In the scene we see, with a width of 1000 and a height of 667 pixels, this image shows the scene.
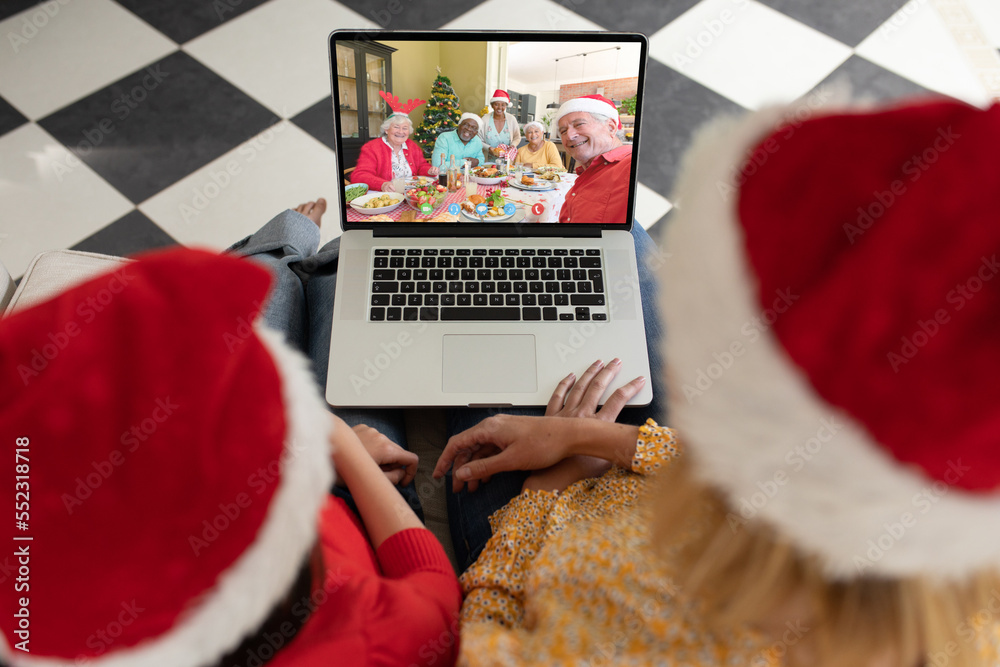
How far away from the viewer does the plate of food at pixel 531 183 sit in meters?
0.87

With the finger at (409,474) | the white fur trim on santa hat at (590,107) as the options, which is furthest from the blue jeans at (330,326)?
the white fur trim on santa hat at (590,107)

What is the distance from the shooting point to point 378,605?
55 cm

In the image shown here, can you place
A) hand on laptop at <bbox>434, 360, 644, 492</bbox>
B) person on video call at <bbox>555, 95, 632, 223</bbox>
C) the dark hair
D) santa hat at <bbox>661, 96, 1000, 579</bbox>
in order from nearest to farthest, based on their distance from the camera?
santa hat at <bbox>661, 96, 1000, 579</bbox> < the dark hair < hand on laptop at <bbox>434, 360, 644, 492</bbox> < person on video call at <bbox>555, 95, 632, 223</bbox>

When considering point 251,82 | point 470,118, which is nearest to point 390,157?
point 470,118

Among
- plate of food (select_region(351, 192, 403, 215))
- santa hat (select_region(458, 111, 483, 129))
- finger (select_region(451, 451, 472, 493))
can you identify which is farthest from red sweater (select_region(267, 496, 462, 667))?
santa hat (select_region(458, 111, 483, 129))

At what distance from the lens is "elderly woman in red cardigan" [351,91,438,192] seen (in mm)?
833

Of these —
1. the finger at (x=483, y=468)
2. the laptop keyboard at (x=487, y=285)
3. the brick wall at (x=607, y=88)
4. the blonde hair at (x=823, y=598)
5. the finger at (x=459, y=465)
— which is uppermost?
the brick wall at (x=607, y=88)

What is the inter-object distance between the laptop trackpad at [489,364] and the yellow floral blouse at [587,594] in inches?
6.8

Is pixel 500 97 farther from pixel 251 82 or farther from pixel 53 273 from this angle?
pixel 251 82

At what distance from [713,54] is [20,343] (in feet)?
Result: 5.95

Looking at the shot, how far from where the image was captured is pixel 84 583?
0.34 m

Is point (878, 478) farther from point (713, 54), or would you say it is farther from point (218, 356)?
point (713, 54)

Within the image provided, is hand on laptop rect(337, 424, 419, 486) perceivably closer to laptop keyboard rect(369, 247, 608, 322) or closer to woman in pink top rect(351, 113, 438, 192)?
laptop keyboard rect(369, 247, 608, 322)

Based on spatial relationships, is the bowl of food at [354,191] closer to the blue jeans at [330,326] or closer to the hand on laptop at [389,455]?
the blue jeans at [330,326]
